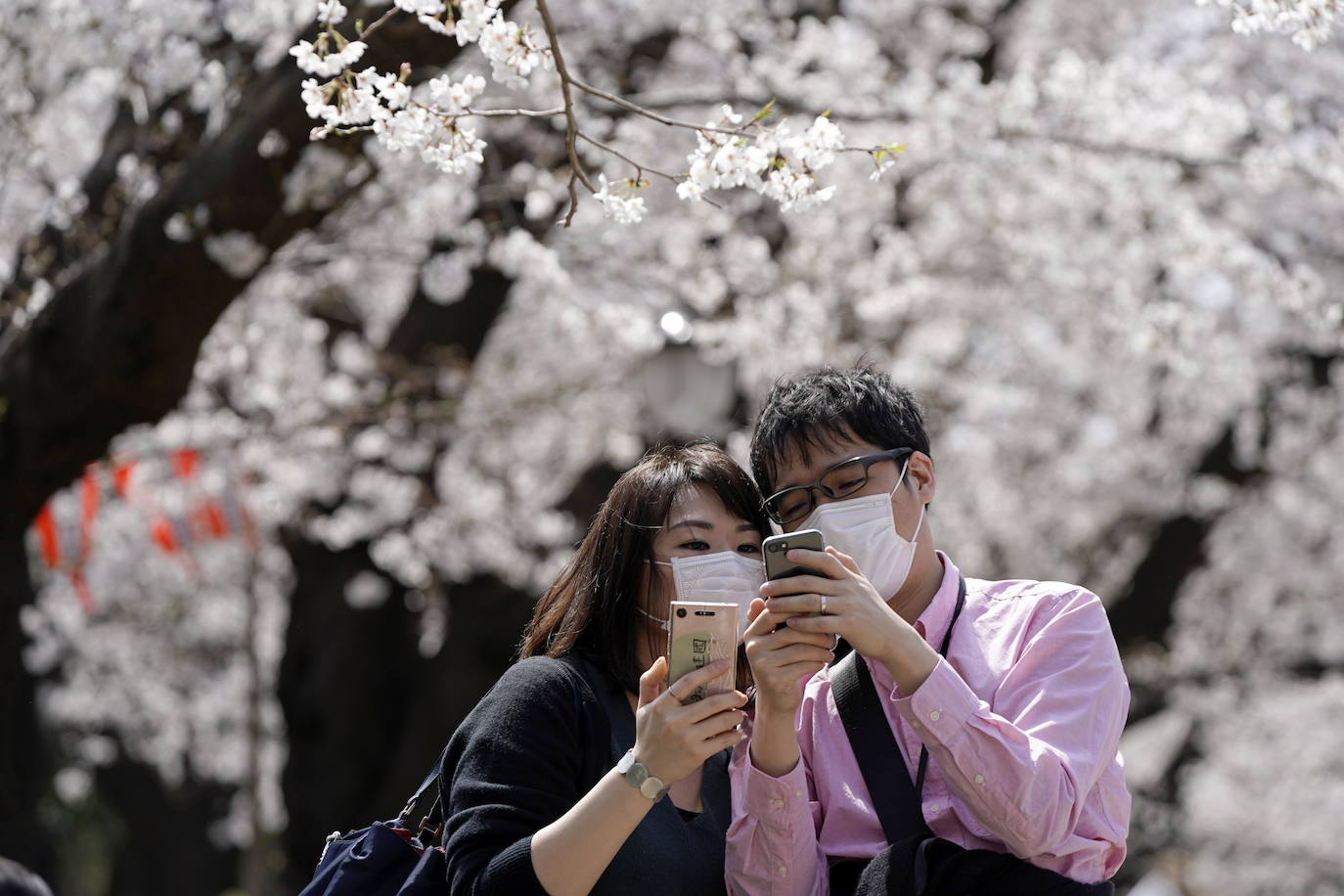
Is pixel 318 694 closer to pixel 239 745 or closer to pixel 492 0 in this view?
pixel 492 0

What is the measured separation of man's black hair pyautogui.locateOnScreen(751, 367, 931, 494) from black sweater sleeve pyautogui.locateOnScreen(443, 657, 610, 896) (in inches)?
21.5

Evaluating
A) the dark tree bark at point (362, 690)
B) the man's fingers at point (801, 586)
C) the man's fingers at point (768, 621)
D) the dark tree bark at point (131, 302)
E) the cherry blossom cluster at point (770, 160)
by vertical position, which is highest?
the cherry blossom cluster at point (770, 160)

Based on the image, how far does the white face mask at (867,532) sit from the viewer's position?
2352 mm

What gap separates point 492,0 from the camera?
2889 millimetres

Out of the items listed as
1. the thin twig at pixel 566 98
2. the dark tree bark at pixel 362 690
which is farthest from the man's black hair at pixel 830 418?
the dark tree bark at pixel 362 690

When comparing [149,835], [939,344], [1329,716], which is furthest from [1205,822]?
[149,835]

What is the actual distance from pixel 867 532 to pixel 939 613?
0.68ft

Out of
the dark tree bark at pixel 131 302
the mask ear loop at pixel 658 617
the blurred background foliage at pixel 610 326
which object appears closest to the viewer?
the mask ear loop at pixel 658 617

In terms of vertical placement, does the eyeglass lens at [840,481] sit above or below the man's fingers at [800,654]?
above

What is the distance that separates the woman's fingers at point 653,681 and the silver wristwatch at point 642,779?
4.4 inches

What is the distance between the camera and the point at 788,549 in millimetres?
2086

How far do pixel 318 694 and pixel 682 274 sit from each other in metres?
3.57

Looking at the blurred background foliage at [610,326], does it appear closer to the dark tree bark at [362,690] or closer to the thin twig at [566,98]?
the dark tree bark at [362,690]

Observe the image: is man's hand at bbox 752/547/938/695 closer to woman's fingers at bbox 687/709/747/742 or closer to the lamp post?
woman's fingers at bbox 687/709/747/742
